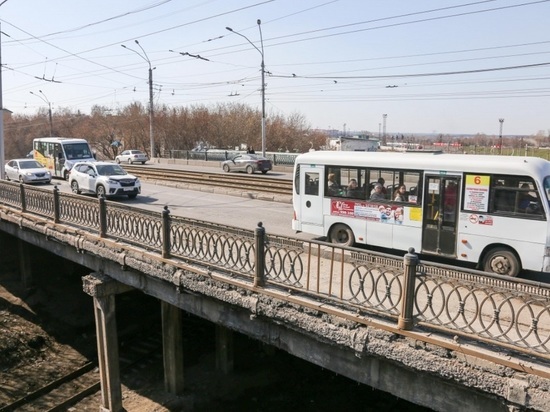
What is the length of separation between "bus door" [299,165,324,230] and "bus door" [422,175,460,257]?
2.56 meters

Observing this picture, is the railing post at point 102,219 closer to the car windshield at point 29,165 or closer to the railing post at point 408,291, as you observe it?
the railing post at point 408,291

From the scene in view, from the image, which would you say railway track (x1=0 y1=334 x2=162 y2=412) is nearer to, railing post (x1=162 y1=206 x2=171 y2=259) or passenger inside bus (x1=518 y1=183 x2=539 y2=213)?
railing post (x1=162 y1=206 x2=171 y2=259)

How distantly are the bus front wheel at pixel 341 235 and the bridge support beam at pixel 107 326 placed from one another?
4.95 metres

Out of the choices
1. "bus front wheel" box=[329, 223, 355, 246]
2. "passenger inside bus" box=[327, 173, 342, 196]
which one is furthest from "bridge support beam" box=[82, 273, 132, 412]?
"passenger inside bus" box=[327, 173, 342, 196]

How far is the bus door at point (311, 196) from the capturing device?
1067 centimetres

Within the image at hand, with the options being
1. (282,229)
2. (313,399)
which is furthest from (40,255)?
(313,399)

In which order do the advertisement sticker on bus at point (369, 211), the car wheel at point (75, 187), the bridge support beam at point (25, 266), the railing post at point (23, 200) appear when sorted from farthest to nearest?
the car wheel at point (75, 187) → the bridge support beam at point (25, 266) → the railing post at point (23, 200) → the advertisement sticker on bus at point (369, 211)

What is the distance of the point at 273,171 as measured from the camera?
31.8 meters

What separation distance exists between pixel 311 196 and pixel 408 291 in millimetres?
5415

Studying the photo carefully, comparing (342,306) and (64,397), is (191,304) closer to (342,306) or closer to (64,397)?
(342,306)

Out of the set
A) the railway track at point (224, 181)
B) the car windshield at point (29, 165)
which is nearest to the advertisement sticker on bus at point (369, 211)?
the railway track at point (224, 181)

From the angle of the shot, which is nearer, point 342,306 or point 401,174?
point 342,306

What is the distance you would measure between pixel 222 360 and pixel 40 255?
11.1m

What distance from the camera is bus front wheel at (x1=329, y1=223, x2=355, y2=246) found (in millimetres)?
10195
